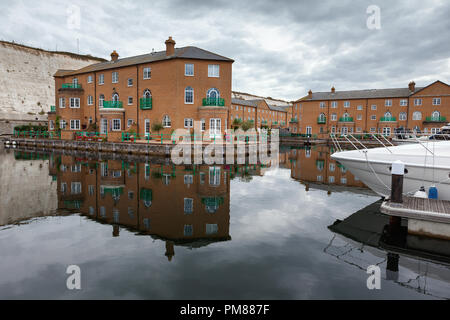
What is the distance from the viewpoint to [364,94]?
177 feet

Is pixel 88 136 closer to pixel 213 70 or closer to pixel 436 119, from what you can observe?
pixel 213 70

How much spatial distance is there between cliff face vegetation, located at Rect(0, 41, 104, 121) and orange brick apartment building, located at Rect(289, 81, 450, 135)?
66.4 m

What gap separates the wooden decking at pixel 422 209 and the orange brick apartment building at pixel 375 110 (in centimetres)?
4813

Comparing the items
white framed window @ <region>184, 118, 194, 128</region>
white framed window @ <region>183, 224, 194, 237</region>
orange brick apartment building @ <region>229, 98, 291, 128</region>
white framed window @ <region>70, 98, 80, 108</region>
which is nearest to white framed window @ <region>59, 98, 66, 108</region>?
white framed window @ <region>70, 98, 80, 108</region>

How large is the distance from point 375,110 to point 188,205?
52471 millimetres

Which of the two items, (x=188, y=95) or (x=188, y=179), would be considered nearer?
(x=188, y=179)

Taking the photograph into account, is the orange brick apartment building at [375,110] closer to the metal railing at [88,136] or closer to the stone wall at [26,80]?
the metal railing at [88,136]

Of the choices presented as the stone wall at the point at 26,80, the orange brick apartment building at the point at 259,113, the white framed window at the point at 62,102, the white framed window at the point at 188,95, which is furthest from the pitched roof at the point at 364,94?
the stone wall at the point at 26,80

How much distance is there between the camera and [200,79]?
101ft

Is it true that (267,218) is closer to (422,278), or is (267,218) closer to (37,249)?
(422,278)

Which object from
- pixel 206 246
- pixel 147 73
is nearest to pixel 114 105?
pixel 147 73

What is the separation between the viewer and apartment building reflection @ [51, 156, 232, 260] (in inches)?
298

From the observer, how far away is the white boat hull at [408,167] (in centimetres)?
823
